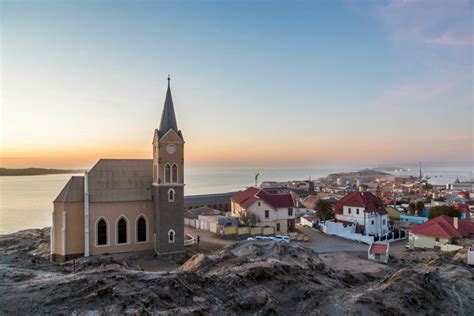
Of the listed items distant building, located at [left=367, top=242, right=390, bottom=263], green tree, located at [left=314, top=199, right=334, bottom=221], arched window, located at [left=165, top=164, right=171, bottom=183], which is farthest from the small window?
green tree, located at [left=314, top=199, right=334, bottom=221]

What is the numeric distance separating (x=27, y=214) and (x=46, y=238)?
3968cm

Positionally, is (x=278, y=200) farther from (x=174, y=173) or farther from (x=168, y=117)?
(x=168, y=117)

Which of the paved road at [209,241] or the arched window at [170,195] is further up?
the arched window at [170,195]

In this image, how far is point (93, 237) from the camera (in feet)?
89.9

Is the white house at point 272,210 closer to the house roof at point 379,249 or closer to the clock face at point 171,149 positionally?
the house roof at point 379,249

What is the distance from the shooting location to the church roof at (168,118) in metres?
29.7

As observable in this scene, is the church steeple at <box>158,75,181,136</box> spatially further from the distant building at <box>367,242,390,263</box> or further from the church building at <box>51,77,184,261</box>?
the distant building at <box>367,242,390,263</box>

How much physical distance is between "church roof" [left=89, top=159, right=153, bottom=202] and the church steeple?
3.74 meters

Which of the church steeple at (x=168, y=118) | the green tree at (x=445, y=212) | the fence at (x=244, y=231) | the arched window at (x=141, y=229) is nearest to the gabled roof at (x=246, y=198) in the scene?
the fence at (x=244, y=231)

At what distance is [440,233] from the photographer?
3378 cm

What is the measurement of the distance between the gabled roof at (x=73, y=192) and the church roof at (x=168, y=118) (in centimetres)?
768

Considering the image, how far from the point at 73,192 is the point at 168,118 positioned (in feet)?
32.2

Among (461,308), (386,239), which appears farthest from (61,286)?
(386,239)

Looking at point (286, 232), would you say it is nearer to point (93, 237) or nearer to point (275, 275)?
point (93, 237)
